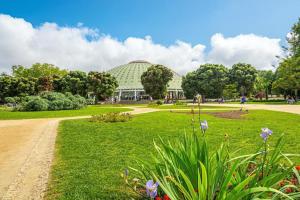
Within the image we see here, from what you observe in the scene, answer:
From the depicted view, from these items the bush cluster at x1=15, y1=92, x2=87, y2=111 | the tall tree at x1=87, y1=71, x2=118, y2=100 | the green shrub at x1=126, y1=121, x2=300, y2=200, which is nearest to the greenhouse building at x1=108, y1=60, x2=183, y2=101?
the tall tree at x1=87, y1=71, x2=118, y2=100

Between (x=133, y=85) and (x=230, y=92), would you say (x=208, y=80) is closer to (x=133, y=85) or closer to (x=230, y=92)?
(x=230, y=92)

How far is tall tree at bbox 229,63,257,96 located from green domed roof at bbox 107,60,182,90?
34.6 meters

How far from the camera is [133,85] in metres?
100

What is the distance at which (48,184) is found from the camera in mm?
5293

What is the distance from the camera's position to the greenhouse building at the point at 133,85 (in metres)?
96.6

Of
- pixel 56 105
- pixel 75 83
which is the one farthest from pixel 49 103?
pixel 75 83

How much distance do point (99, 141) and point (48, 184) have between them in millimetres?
4795

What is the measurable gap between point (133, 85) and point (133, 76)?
10058 mm

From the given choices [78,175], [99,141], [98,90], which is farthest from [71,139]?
[98,90]

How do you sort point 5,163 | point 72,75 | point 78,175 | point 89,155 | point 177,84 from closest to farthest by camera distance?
point 78,175 → point 5,163 → point 89,155 → point 72,75 → point 177,84

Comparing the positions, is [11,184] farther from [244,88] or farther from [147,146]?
[244,88]

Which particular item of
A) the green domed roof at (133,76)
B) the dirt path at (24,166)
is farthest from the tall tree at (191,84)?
the dirt path at (24,166)

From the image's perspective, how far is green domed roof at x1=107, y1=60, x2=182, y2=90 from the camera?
10157cm

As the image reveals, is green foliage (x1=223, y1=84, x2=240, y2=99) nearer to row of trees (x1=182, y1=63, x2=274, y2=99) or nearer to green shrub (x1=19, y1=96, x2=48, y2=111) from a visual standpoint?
row of trees (x1=182, y1=63, x2=274, y2=99)
